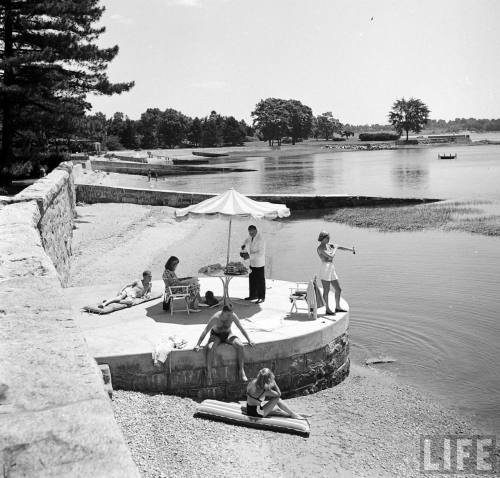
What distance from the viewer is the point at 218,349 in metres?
8.27

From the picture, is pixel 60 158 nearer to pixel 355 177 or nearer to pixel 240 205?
pixel 240 205

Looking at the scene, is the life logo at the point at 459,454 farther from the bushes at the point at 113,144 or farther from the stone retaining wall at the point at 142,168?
the bushes at the point at 113,144

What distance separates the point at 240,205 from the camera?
34.7 ft

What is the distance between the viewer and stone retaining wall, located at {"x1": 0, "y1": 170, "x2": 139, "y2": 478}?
8.44ft

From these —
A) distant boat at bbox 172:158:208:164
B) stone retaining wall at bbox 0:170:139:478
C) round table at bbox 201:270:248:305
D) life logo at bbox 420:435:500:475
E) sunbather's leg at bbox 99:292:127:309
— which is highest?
distant boat at bbox 172:158:208:164

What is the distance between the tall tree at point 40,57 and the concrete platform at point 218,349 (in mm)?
16358

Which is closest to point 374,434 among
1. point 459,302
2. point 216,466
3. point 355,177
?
point 216,466

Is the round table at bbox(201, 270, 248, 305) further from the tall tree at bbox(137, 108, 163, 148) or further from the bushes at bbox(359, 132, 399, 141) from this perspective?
the bushes at bbox(359, 132, 399, 141)

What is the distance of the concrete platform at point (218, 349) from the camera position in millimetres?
7984

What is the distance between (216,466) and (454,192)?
4015 centimetres

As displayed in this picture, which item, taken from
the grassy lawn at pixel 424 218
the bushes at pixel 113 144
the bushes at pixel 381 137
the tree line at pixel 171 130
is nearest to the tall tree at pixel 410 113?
the bushes at pixel 381 137

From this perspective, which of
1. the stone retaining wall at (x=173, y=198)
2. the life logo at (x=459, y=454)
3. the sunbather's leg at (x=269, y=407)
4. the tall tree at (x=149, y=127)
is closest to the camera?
the life logo at (x=459, y=454)

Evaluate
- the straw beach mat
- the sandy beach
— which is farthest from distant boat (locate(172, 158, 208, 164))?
the straw beach mat

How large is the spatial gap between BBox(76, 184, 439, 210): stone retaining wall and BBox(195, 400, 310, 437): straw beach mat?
22.7 m
